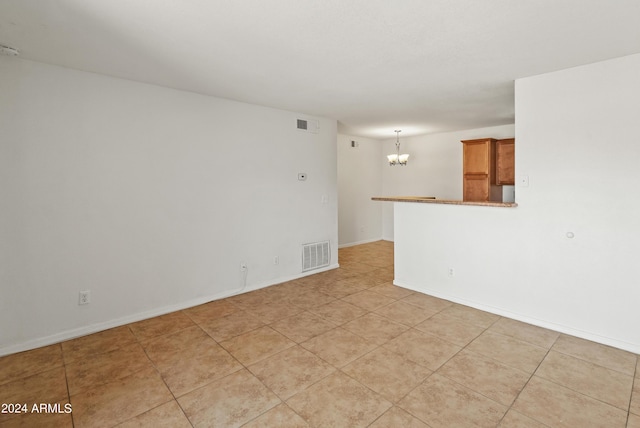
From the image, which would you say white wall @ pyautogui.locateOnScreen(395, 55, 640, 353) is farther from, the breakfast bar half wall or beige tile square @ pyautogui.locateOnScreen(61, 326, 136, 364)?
beige tile square @ pyautogui.locateOnScreen(61, 326, 136, 364)

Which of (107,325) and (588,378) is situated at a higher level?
(107,325)

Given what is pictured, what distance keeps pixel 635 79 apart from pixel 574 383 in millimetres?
2532

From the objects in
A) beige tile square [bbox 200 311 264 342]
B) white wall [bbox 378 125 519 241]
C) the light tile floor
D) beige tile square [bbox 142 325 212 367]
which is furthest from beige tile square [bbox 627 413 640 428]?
white wall [bbox 378 125 519 241]

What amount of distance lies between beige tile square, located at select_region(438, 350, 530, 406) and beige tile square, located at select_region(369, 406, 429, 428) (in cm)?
56

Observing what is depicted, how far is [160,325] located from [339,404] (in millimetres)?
2142

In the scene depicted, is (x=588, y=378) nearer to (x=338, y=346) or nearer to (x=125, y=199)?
(x=338, y=346)

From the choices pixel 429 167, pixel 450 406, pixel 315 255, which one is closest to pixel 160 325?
pixel 315 255

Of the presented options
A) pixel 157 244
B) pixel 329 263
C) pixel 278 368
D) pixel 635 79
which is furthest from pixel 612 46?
pixel 157 244

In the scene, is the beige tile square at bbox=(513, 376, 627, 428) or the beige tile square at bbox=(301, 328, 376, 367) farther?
the beige tile square at bbox=(301, 328, 376, 367)

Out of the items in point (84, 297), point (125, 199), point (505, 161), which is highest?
point (505, 161)

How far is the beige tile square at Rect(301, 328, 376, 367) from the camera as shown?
253cm

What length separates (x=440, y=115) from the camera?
4.86 m

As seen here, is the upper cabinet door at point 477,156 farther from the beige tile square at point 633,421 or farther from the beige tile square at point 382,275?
the beige tile square at point 633,421

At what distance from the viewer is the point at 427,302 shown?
375 cm
